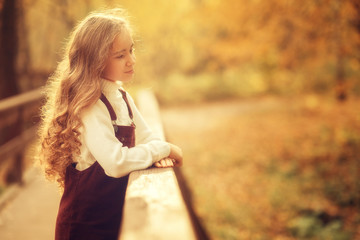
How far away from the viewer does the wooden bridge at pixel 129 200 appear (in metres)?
1.22

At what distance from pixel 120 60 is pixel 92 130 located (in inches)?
14.8

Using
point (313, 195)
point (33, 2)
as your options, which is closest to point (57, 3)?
point (33, 2)

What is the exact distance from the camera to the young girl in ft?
5.73

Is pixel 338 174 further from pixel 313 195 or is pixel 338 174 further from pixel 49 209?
pixel 49 209

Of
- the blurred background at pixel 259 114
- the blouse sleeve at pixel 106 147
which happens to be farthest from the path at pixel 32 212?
the blouse sleeve at pixel 106 147

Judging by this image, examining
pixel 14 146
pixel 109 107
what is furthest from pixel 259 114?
pixel 109 107

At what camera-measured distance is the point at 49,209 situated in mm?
4312

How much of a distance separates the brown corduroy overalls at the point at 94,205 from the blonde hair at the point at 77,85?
99 millimetres

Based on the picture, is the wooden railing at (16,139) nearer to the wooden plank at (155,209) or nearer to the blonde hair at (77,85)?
the blonde hair at (77,85)

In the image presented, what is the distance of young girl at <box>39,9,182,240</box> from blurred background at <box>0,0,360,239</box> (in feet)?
1.43

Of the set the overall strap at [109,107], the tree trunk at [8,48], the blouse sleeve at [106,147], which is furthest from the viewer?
the tree trunk at [8,48]

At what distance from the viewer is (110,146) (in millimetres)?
1695

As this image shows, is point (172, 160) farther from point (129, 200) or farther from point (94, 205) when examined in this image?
point (129, 200)

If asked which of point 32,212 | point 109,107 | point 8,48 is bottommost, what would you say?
point 32,212
